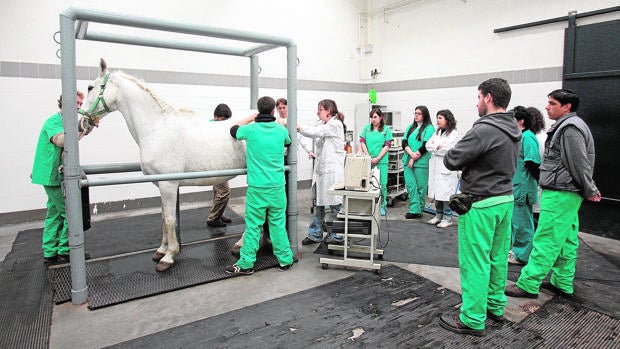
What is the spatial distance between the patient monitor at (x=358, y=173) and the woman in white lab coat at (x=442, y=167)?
188 cm

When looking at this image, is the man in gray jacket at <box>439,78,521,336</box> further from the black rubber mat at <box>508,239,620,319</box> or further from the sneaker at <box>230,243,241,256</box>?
the sneaker at <box>230,243,241,256</box>

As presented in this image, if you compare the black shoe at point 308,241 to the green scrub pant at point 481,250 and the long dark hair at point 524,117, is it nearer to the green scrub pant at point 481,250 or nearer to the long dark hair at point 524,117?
the green scrub pant at point 481,250

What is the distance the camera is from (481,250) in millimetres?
2275

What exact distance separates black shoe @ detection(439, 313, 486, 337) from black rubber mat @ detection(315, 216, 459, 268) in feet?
3.62

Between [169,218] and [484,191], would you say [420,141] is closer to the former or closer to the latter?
[484,191]

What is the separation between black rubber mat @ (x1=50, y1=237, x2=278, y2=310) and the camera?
2867 millimetres

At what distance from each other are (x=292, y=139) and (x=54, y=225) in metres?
2.35

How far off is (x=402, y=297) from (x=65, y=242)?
3.10m

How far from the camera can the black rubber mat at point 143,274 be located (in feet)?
9.41

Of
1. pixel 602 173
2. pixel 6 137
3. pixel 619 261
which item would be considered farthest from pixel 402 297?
pixel 6 137

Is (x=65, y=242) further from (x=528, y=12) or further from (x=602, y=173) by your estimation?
(x=528, y=12)

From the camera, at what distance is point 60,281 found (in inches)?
122

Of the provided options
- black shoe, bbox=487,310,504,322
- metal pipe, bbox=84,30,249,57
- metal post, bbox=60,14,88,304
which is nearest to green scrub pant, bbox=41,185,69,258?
metal post, bbox=60,14,88,304

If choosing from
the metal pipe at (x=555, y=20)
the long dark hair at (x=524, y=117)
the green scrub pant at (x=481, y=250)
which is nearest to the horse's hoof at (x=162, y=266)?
the green scrub pant at (x=481, y=250)
